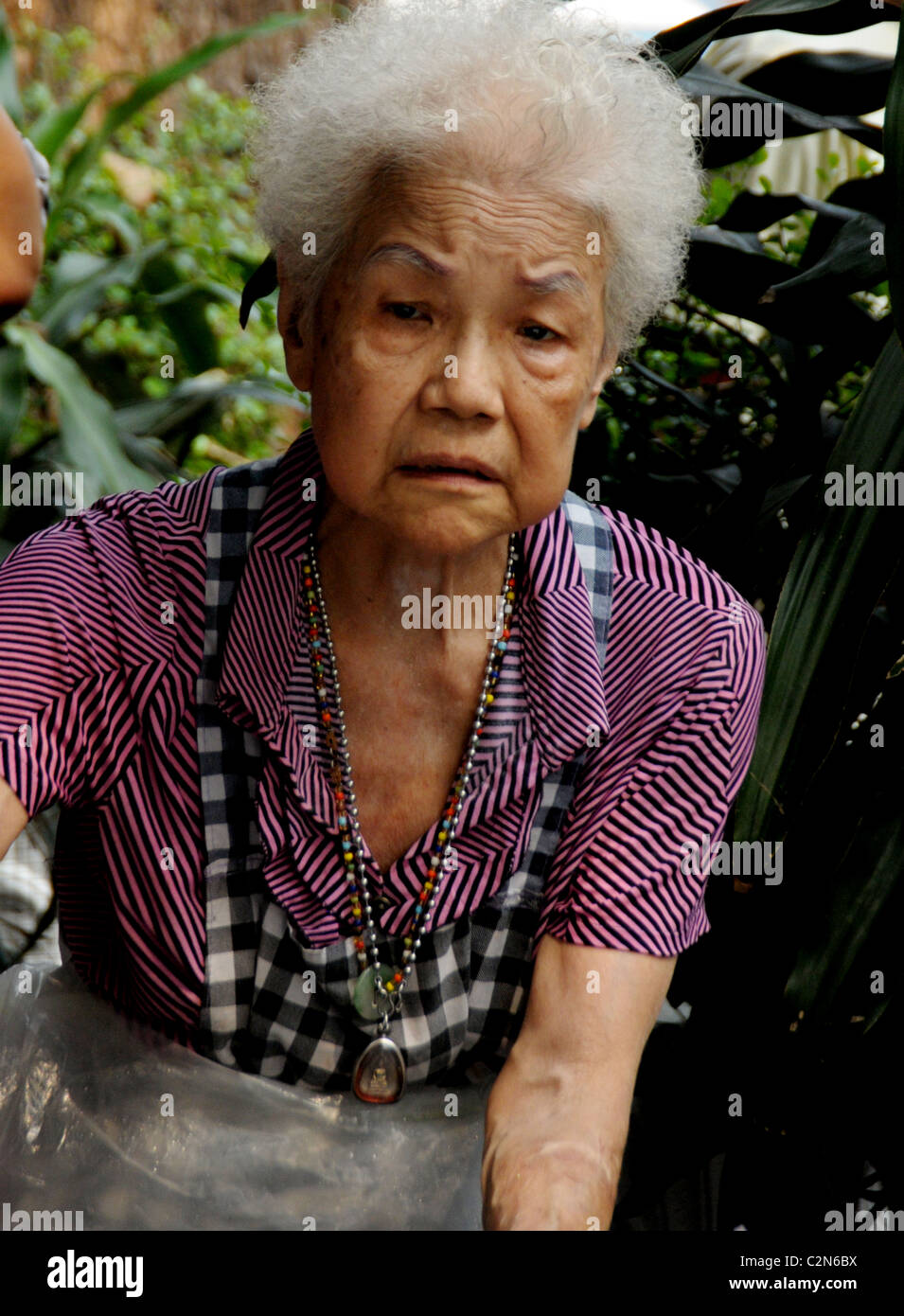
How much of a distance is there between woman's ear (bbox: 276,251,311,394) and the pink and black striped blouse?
0.31 ft

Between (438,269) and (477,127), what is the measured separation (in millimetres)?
113

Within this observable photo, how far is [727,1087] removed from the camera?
1552mm

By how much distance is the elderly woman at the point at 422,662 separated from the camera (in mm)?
1101

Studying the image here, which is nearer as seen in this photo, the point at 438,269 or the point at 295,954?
the point at 438,269

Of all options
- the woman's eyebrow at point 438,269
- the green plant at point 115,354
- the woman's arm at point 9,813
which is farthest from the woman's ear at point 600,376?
the green plant at point 115,354

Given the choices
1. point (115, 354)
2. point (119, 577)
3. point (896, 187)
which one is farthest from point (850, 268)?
point (115, 354)

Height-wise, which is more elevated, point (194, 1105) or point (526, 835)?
point (526, 835)

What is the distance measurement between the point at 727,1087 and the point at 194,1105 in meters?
0.62

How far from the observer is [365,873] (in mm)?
1226

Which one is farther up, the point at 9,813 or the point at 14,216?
the point at 14,216

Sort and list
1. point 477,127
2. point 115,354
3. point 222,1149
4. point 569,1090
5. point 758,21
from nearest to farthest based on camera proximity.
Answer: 1. point 477,127
2. point 569,1090
3. point 222,1149
4. point 758,21
5. point 115,354

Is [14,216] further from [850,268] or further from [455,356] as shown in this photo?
[850,268]
